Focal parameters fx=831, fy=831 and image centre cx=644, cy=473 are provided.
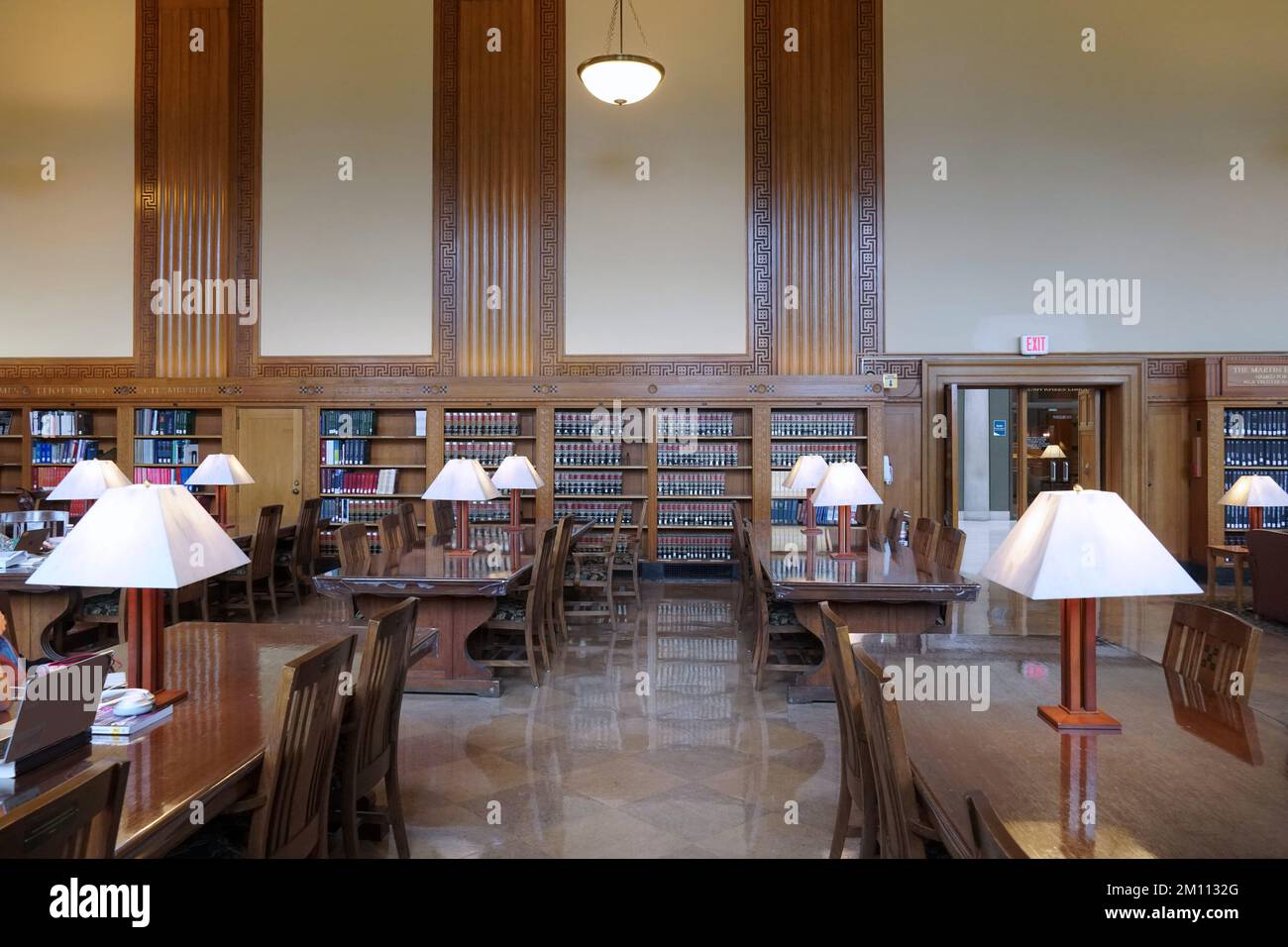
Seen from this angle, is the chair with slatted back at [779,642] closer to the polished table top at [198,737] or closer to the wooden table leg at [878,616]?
the wooden table leg at [878,616]

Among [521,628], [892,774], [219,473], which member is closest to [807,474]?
[521,628]

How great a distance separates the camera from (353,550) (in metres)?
4.67

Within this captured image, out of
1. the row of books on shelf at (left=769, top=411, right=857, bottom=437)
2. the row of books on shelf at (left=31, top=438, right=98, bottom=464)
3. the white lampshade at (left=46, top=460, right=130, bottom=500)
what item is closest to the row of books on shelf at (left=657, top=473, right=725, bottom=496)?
the row of books on shelf at (left=769, top=411, right=857, bottom=437)

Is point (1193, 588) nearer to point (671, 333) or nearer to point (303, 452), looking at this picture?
point (671, 333)

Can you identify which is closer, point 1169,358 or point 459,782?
point 459,782

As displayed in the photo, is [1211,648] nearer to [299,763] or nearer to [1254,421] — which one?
[299,763]

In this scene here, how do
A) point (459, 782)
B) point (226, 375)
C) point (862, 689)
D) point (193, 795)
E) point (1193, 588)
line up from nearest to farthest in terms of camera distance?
point (193, 795) < point (1193, 588) < point (862, 689) < point (459, 782) < point (226, 375)

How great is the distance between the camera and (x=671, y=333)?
8875mm

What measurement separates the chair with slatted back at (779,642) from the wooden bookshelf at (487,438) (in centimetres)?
415

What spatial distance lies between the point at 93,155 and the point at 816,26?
26.5 ft

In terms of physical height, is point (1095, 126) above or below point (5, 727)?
above

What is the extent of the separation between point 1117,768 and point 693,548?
688 centimetres
